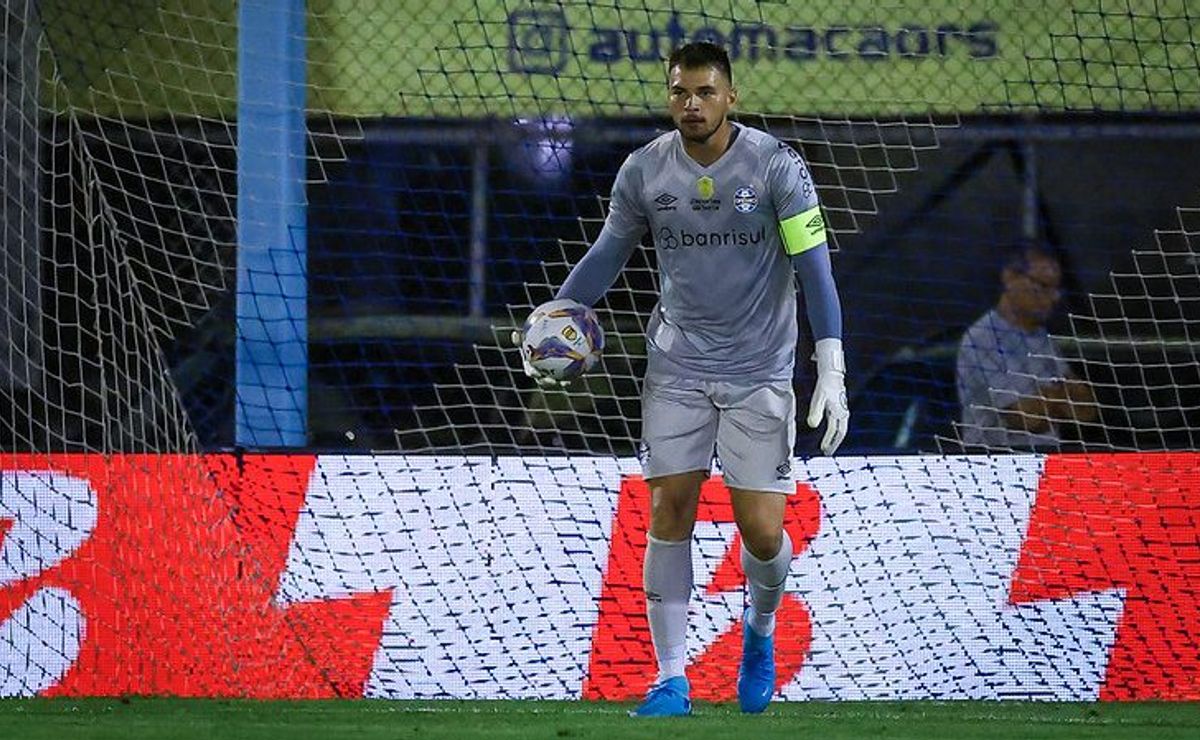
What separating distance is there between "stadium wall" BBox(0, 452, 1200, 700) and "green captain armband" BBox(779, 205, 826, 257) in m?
1.72

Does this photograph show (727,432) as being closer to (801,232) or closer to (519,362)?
(801,232)

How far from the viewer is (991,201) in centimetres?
1101

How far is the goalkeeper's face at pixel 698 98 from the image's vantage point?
723 cm

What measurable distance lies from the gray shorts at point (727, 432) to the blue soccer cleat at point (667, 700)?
2.28ft

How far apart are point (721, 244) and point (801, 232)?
277 millimetres

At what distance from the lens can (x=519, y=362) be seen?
1098 cm

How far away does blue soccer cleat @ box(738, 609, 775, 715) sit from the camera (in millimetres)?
7707

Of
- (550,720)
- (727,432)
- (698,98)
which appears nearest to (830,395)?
(727,432)

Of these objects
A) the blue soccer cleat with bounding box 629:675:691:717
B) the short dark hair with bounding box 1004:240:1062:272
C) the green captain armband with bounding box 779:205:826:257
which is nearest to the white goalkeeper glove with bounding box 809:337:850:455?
the green captain armband with bounding box 779:205:826:257

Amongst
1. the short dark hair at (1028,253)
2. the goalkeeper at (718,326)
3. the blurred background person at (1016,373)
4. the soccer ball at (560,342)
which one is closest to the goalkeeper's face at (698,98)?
the goalkeeper at (718,326)

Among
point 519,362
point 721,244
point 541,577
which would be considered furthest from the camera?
point 519,362

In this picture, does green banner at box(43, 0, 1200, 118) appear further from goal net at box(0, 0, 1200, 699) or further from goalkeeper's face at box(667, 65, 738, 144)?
goalkeeper's face at box(667, 65, 738, 144)

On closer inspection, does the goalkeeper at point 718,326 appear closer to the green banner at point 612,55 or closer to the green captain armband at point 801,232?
the green captain armband at point 801,232

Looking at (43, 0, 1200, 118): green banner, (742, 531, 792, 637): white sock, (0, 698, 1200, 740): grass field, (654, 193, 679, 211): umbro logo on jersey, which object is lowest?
(0, 698, 1200, 740): grass field
